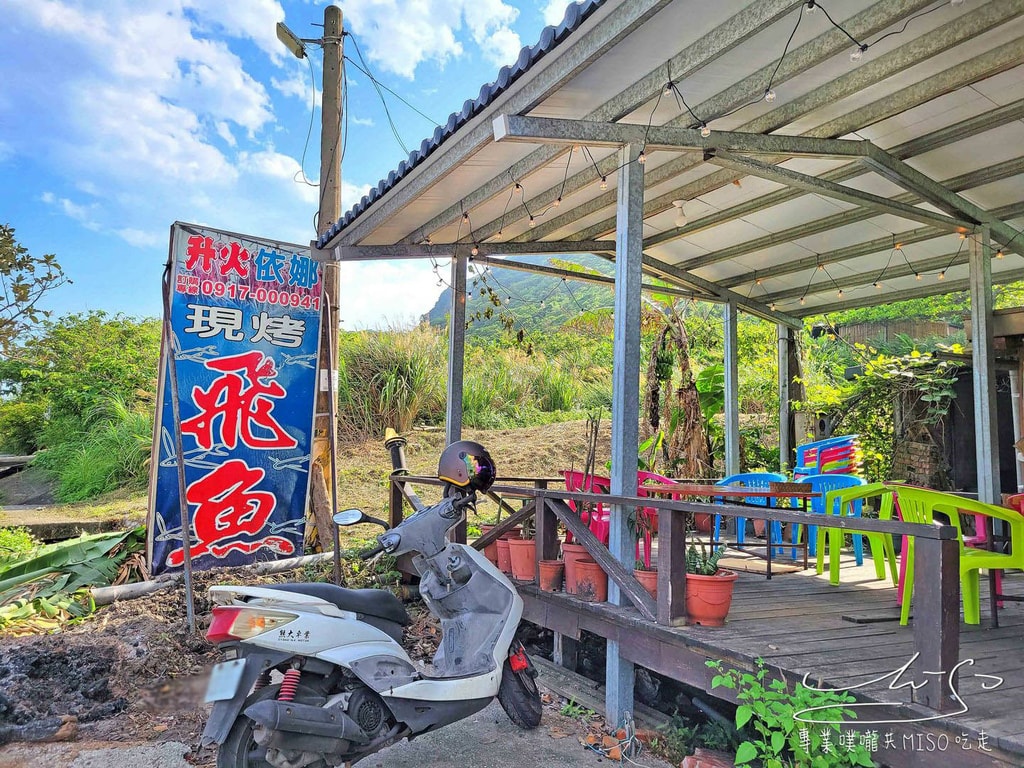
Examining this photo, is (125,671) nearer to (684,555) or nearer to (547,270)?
(684,555)

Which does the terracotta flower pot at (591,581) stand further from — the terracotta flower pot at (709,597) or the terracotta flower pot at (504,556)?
the terracotta flower pot at (504,556)

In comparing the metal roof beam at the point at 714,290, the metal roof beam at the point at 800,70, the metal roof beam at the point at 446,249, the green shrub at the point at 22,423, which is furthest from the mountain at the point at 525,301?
the green shrub at the point at 22,423

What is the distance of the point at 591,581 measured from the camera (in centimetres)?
371

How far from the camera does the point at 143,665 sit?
157 inches

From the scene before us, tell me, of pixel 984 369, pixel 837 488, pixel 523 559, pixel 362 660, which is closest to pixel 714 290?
pixel 984 369

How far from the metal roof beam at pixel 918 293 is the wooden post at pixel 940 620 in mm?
4930

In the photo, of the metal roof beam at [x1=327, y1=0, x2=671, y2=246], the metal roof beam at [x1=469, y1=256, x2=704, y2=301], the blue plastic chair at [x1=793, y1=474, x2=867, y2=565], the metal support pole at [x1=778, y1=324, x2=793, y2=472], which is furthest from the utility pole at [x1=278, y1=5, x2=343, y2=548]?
the metal support pole at [x1=778, y1=324, x2=793, y2=472]

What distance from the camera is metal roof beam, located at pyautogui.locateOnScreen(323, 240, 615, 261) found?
224 inches

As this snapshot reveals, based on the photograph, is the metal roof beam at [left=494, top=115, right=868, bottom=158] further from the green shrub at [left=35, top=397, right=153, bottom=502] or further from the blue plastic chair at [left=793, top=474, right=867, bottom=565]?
the green shrub at [left=35, top=397, right=153, bottom=502]

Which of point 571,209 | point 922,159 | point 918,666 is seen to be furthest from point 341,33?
point 918,666

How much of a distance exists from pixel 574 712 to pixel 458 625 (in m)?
0.93

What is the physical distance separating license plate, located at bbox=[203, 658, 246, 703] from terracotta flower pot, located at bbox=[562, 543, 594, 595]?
6.24 feet

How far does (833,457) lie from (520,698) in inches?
147

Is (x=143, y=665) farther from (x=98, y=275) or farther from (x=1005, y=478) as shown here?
(x=98, y=275)
